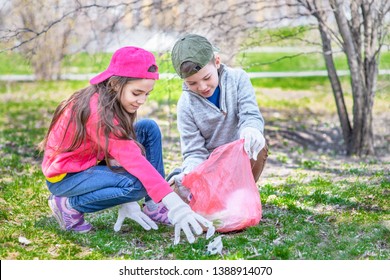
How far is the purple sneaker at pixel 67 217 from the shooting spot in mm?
4121

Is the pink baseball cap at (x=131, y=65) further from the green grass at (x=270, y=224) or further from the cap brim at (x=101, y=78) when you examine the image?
the green grass at (x=270, y=224)

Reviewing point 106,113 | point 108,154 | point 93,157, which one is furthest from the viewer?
point 93,157

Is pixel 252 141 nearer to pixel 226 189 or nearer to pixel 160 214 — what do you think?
pixel 226 189

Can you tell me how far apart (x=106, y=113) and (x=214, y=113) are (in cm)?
80

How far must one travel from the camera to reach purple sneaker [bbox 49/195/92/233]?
4.12 m

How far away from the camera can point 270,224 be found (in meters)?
4.20

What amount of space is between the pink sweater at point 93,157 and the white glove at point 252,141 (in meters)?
0.58

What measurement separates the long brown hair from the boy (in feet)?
1.34

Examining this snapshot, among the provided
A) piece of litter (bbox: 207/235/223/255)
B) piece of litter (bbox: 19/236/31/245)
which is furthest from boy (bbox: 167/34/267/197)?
piece of litter (bbox: 19/236/31/245)

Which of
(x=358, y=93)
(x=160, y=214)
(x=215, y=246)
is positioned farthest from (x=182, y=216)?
(x=358, y=93)

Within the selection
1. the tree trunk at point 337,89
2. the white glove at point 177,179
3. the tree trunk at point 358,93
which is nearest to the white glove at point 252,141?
the white glove at point 177,179
